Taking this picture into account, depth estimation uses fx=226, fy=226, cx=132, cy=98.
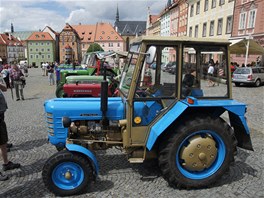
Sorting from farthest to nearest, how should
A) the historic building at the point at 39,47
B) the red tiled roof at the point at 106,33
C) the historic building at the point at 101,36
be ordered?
the red tiled roof at the point at 106,33
the historic building at the point at 101,36
the historic building at the point at 39,47

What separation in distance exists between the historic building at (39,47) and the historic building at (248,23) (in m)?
64.9

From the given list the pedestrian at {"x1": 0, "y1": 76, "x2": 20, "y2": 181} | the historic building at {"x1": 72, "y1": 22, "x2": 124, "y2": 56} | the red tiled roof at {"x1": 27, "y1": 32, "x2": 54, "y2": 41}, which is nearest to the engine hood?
the pedestrian at {"x1": 0, "y1": 76, "x2": 20, "y2": 181}

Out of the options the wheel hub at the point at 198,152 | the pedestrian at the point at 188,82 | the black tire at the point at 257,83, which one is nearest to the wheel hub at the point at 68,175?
the wheel hub at the point at 198,152

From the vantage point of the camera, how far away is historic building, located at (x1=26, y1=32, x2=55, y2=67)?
74.1m

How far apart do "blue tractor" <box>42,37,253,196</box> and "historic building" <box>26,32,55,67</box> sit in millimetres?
77721

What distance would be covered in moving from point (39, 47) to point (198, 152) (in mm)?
80032

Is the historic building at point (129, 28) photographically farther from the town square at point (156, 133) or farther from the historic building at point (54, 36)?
the town square at point (156, 133)

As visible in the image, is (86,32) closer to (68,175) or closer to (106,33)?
(106,33)

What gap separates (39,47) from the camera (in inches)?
2940

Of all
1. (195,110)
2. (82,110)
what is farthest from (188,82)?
(82,110)

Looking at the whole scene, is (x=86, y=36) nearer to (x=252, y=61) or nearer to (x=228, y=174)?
(x=252, y=61)

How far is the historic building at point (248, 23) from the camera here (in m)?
20.0

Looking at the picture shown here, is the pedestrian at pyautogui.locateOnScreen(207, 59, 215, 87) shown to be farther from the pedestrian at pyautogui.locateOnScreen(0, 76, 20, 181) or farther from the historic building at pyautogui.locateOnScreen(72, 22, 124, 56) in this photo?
the historic building at pyautogui.locateOnScreen(72, 22, 124, 56)

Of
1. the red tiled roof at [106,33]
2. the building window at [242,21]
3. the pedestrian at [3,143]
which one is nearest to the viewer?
the pedestrian at [3,143]
